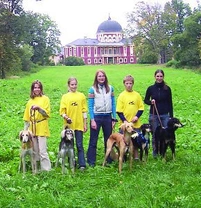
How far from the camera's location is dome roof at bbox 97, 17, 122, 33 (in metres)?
121

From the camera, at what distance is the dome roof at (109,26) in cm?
12081

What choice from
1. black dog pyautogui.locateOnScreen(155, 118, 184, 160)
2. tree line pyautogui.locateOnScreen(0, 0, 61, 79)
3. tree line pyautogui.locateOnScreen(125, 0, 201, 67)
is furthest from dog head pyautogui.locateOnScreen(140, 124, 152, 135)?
tree line pyautogui.locateOnScreen(125, 0, 201, 67)

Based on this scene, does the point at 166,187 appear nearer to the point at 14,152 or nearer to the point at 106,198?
the point at 106,198

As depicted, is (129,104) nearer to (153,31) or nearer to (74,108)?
(74,108)

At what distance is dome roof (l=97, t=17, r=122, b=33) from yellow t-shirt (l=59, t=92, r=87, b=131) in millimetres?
113766

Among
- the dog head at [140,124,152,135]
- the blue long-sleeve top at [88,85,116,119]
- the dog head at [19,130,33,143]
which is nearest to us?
the dog head at [19,130,33,143]

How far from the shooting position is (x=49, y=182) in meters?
7.09

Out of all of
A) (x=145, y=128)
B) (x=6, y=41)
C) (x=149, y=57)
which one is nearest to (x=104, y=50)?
(x=149, y=57)

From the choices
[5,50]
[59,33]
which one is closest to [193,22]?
[5,50]

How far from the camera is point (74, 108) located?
806 cm

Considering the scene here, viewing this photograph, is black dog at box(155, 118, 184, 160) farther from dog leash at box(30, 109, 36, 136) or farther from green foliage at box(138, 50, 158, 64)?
green foliage at box(138, 50, 158, 64)

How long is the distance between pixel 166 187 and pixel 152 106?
2.54 m

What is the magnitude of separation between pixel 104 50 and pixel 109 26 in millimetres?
7746

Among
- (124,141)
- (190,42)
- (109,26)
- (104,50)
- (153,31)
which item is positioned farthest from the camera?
(109,26)
